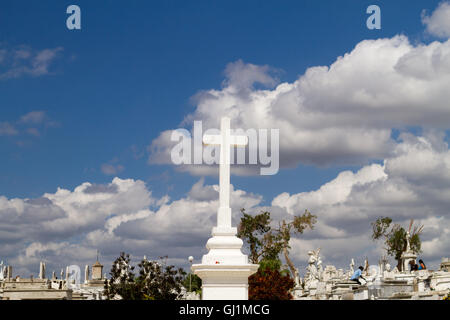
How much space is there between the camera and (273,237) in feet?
186

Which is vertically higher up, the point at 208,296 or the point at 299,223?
the point at 299,223

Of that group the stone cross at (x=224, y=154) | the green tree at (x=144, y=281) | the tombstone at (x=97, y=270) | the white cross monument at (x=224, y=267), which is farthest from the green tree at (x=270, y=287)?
the tombstone at (x=97, y=270)

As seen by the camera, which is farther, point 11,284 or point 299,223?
point 11,284

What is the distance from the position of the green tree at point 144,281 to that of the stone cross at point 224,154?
3112 cm

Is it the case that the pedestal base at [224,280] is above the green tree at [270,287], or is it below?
above

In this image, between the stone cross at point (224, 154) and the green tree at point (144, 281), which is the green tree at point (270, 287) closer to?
the green tree at point (144, 281)

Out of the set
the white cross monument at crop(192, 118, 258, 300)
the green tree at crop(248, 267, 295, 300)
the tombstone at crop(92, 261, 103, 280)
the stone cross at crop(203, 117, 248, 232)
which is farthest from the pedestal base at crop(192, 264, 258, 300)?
the tombstone at crop(92, 261, 103, 280)

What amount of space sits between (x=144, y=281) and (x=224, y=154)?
32908 millimetres

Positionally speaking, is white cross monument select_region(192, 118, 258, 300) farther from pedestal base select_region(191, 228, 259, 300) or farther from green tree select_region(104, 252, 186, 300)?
green tree select_region(104, 252, 186, 300)

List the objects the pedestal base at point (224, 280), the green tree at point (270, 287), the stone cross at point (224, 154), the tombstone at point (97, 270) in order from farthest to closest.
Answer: the tombstone at point (97, 270) < the green tree at point (270, 287) < the stone cross at point (224, 154) < the pedestal base at point (224, 280)

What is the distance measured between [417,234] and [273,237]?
1781 centimetres

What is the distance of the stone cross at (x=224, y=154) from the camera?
17.0 m
